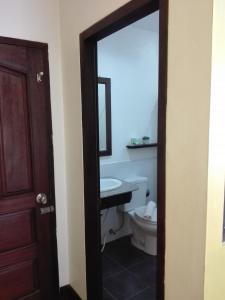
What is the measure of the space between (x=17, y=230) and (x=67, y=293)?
732mm

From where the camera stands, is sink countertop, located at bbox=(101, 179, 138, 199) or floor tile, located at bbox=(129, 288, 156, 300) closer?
floor tile, located at bbox=(129, 288, 156, 300)

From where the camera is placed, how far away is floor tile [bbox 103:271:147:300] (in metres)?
2.12

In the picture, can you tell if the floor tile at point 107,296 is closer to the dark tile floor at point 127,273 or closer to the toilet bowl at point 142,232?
the dark tile floor at point 127,273

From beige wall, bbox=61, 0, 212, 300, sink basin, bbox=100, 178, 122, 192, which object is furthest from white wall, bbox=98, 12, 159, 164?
beige wall, bbox=61, 0, 212, 300

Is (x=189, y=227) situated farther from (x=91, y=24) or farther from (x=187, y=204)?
(x=91, y=24)

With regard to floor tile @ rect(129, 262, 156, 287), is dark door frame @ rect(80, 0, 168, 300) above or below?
above

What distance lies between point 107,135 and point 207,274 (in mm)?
1894

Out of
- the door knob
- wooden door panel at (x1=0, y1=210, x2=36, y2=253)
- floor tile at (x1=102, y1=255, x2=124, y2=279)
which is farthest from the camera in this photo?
floor tile at (x1=102, y1=255, x2=124, y2=279)

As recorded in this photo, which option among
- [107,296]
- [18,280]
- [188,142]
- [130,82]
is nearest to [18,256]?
[18,280]

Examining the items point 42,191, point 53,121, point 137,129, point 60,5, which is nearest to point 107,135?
point 137,129

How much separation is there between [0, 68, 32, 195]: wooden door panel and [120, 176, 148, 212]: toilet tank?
52.2 inches

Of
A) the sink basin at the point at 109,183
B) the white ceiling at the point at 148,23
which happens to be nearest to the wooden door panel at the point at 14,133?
the sink basin at the point at 109,183

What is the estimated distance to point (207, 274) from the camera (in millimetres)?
975

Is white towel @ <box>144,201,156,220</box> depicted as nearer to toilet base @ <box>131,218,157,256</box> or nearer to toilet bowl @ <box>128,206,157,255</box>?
toilet bowl @ <box>128,206,157,255</box>
